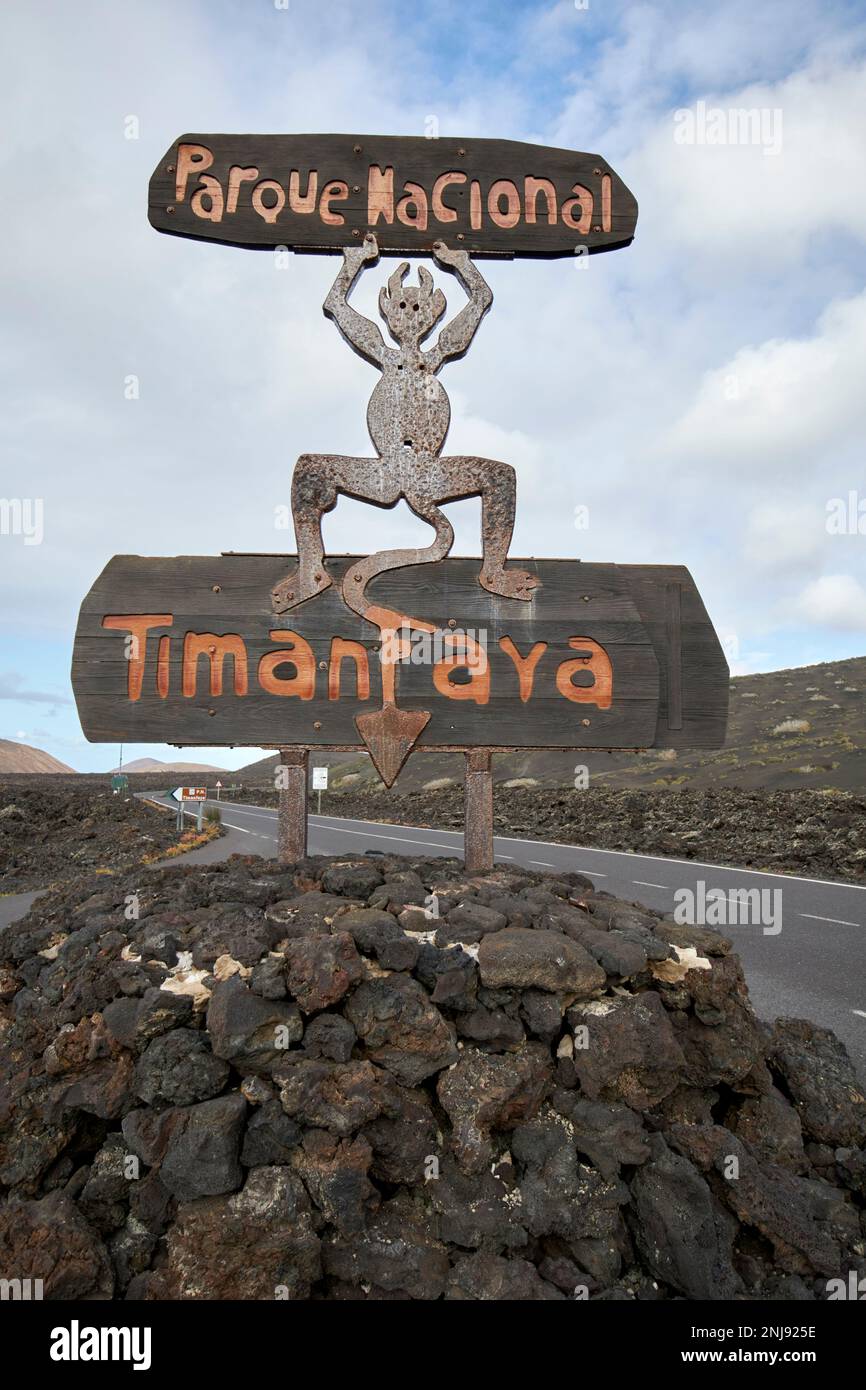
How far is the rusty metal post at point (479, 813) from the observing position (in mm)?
4355

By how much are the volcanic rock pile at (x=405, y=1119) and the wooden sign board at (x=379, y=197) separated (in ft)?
14.4

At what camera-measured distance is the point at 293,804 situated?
14.2 feet

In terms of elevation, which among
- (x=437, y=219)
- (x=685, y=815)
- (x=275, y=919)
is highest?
(x=437, y=219)

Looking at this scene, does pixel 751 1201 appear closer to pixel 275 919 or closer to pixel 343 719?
pixel 275 919

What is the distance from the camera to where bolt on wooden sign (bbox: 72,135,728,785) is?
4.29 m

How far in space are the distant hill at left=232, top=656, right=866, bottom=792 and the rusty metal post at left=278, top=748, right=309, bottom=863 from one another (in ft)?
29.2

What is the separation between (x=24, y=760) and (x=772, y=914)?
4479 inches

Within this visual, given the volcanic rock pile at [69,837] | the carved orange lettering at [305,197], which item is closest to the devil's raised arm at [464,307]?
the carved orange lettering at [305,197]

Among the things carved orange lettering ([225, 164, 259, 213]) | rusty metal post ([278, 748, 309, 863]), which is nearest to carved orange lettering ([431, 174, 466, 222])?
carved orange lettering ([225, 164, 259, 213])

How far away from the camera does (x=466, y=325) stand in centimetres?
456

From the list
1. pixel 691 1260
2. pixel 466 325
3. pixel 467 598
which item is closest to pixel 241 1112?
pixel 691 1260

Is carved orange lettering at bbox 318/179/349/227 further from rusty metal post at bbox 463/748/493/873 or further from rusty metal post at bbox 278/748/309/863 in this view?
rusty metal post at bbox 463/748/493/873

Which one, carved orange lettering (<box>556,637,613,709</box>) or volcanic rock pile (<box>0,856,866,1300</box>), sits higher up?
carved orange lettering (<box>556,637,613,709</box>)

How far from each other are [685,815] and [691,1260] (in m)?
17.7
